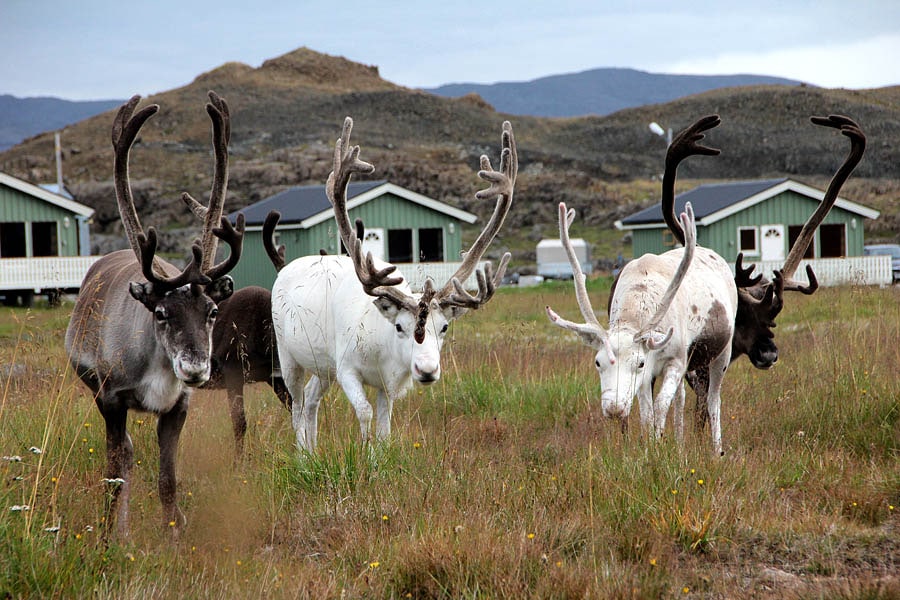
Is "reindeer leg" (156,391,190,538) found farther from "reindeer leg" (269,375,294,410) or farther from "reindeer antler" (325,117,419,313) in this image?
"reindeer leg" (269,375,294,410)

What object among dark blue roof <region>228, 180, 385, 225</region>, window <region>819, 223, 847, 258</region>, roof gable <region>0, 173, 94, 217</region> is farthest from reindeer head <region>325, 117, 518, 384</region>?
window <region>819, 223, 847, 258</region>

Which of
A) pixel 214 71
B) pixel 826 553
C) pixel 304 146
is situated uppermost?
pixel 214 71

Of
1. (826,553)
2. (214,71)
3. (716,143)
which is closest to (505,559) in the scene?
Result: (826,553)

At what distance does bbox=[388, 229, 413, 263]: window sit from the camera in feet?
125

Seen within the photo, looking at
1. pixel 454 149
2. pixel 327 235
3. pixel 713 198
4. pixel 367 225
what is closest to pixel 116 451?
pixel 327 235

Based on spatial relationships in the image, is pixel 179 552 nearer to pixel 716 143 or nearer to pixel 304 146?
pixel 304 146

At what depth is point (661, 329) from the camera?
706 centimetres

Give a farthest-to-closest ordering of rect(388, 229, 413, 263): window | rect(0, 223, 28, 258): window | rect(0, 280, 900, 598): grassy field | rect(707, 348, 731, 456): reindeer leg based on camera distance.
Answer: rect(388, 229, 413, 263): window
rect(0, 223, 28, 258): window
rect(707, 348, 731, 456): reindeer leg
rect(0, 280, 900, 598): grassy field

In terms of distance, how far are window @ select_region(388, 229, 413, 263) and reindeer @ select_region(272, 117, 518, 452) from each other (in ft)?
96.2

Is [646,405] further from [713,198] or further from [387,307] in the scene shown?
[713,198]

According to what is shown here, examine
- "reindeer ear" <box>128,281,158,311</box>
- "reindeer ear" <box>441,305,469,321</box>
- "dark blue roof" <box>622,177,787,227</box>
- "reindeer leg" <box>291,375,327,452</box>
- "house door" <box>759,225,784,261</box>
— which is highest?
"dark blue roof" <box>622,177,787,227</box>

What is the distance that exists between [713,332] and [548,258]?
36.1 meters

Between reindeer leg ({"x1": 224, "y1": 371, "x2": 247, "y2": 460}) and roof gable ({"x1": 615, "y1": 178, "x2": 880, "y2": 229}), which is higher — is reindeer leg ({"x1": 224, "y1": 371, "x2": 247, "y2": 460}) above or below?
below

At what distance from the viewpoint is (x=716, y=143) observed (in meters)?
87.9
